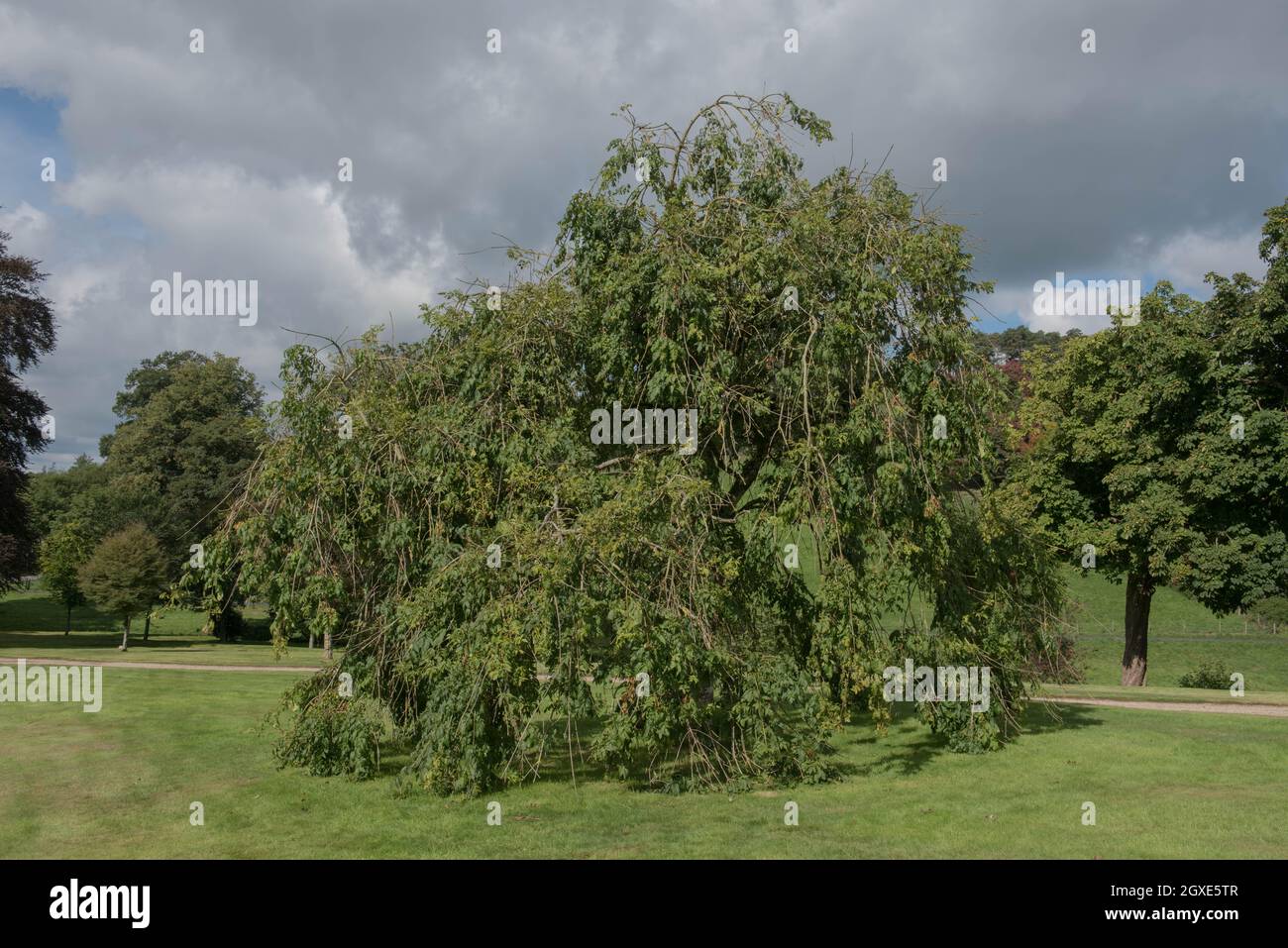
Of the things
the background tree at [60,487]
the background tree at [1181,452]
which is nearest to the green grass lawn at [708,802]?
the background tree at [1181,452]

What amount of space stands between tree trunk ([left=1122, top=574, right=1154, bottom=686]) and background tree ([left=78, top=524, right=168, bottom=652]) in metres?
30.8

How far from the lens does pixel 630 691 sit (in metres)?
9.50

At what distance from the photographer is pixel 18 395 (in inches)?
1222

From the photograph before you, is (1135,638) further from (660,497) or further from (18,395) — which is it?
(18,395)

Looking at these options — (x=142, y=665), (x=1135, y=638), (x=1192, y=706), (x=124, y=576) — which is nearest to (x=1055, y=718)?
(x=1192, y=706)

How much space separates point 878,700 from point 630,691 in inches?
111

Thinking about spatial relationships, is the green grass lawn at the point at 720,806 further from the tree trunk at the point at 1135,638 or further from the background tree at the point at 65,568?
the background tree at the point at 65,568

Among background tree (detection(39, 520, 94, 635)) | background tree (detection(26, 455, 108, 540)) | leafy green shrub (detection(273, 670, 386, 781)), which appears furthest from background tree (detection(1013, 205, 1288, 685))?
background tree (detection(26, 455, 108, 540))

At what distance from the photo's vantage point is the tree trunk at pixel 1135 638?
970 inches

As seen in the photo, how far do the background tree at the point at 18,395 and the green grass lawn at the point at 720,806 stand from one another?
19.5 m

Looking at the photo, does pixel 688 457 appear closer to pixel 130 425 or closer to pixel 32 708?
pixel 32 708

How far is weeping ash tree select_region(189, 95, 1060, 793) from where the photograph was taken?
9.94m
